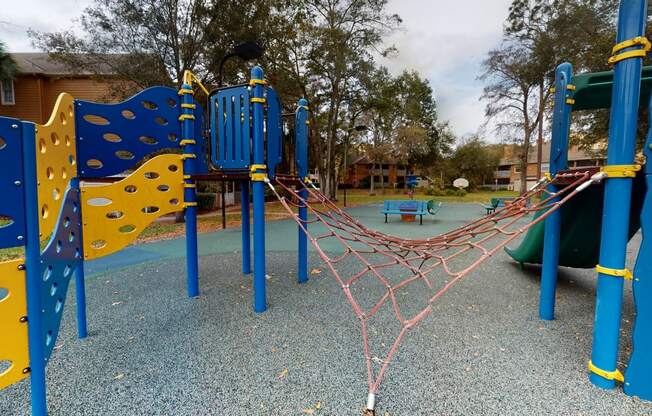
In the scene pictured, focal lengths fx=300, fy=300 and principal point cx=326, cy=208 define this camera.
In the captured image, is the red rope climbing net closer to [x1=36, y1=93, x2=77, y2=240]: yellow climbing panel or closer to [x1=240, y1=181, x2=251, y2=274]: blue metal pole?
[x1=240, y1=181, x2=251, y2=274]: blue metal pole

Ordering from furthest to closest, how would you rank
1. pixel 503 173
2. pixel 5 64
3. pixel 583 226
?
pixel 503 173
pixel 5 64
pixel 583 226

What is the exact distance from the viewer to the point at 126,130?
3.02 metres

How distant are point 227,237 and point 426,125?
38244mm

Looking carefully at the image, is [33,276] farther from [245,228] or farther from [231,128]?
[245,228]

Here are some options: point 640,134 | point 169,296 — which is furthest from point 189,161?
point 640,134

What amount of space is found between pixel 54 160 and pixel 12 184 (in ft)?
2.34

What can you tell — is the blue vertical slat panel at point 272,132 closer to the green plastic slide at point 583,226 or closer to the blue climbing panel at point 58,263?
the blue climbing panel at point 58,263

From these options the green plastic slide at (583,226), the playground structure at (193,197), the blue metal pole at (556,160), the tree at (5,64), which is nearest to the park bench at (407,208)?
the playground structure at (193,197)

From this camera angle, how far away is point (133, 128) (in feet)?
10.1

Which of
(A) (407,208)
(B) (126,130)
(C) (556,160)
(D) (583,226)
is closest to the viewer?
(C) (556,160)

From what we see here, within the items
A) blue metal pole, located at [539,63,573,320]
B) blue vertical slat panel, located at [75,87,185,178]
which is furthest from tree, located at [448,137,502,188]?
blue vertical slat panel, located at [75,87,185,178]

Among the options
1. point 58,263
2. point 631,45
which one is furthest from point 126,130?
point 631,45

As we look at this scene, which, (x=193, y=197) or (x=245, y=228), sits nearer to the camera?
(x=193, y=197)

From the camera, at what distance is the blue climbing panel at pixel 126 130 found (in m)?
2.70
